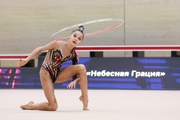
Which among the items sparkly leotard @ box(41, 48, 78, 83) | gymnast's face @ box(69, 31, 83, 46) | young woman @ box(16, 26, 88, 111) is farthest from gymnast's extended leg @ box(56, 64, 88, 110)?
gymnast's face @ box(69, 31, 83, 46)

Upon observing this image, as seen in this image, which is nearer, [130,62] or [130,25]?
[130,62]

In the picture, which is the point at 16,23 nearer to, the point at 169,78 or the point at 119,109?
the point at 169,78

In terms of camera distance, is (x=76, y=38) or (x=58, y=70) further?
(x=58, y=70)

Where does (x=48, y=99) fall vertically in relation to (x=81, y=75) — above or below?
below

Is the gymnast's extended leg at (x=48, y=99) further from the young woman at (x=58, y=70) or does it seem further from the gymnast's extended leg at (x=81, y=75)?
the gymnast's extended leg at (x=81, y=75)

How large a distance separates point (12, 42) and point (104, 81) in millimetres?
4008

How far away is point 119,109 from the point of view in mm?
6523

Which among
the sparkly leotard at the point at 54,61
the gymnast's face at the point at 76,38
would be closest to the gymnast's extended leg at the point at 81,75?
the sparkly leotard at the point at 54,61

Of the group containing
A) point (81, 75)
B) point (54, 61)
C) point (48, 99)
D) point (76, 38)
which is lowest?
point (48, 99)

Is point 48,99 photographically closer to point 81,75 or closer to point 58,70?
point 58,70

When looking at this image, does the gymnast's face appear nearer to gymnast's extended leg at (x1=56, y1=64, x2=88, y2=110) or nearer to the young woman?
the young woman

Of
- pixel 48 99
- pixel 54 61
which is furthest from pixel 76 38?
pixel 48 99

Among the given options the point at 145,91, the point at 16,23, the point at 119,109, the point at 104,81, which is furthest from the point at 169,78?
the point at 16,23

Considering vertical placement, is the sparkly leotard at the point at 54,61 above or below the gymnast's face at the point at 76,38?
below
